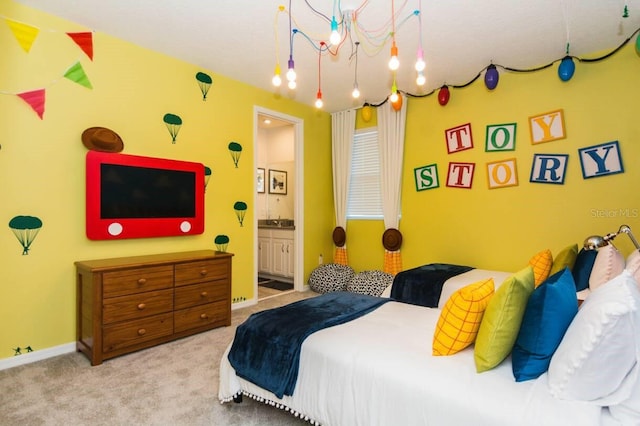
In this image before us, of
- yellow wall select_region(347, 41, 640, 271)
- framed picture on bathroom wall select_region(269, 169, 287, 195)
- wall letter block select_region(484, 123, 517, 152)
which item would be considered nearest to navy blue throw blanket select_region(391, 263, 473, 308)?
yellow wall select_region(347, 41, 640, 271)

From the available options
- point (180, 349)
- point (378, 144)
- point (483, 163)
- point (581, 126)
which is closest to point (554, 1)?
point (581, 126)

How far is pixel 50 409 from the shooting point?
199cm

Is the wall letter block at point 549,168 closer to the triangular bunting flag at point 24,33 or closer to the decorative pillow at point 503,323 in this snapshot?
the decorative pillow at point 503,323

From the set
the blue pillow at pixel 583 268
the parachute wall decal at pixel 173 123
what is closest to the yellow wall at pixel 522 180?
the blue pillow at pixel 583 268

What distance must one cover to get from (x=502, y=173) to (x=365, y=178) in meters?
1.78

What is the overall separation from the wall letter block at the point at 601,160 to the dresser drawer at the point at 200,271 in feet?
11.8

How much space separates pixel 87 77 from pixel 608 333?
3713 mm

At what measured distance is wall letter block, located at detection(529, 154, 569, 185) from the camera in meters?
3.45

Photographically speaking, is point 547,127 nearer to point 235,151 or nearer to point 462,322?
Result: point 462,322

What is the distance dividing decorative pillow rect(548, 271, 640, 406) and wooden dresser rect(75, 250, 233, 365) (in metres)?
2.72

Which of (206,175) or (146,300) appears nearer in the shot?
(146,300)

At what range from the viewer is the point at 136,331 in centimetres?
274

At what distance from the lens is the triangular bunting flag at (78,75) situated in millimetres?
2803

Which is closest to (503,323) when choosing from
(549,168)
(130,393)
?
(130,393)
